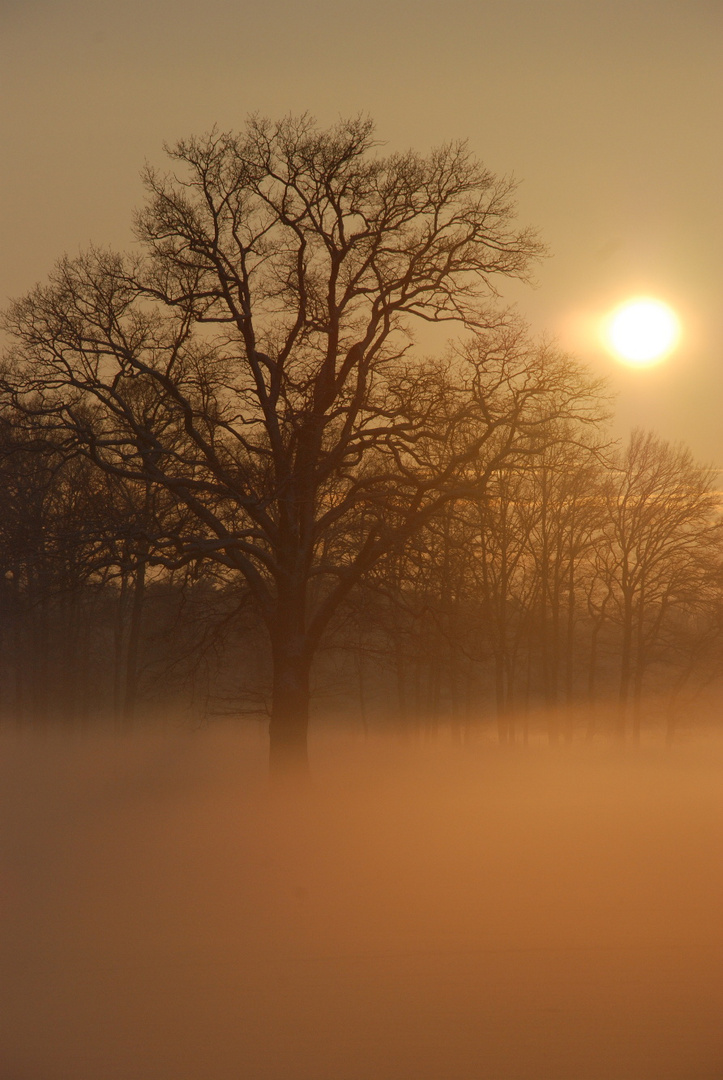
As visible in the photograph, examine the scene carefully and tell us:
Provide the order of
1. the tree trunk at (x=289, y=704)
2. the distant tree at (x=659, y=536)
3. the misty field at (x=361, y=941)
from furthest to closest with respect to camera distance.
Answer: the distant tree at (x=659, y=536), the tree trunk at (x=289, y=704), the misty field at (x=361, y=941)

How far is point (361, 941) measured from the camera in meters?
9.30

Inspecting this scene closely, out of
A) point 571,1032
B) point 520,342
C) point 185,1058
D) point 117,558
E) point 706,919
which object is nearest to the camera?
point 185,1058

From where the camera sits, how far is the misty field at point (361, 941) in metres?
6.89

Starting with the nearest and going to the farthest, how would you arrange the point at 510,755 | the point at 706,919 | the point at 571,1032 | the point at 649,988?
the point at 571,1032
the point at 649,988
the point at 706,919
the point at 510,755

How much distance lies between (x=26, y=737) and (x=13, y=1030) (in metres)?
30.0

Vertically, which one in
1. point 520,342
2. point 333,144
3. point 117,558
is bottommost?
point 117,558

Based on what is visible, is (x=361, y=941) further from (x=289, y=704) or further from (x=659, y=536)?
(x=659, y=536)

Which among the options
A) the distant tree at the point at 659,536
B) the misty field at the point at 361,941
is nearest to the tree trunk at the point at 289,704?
the misty field at the point at 361,941

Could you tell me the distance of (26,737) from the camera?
3522cm

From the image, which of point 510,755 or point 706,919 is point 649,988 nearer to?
point 706,919

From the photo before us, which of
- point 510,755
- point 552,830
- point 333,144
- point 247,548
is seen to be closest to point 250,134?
point 333,144

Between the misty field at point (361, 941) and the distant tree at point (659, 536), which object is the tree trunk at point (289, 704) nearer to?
the misty field at point (361, 941)

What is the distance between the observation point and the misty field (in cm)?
689

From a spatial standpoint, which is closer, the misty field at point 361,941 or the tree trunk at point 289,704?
the misty field at point 361,941
